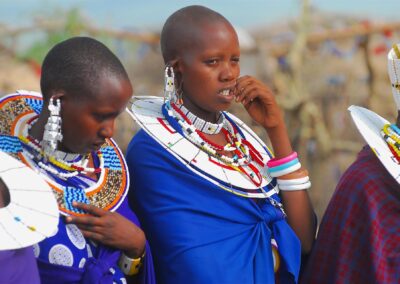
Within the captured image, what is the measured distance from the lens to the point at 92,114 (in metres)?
2.67

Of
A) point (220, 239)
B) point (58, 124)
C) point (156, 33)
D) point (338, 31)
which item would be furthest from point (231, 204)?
point (338, 31)

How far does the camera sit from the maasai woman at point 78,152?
2.65 metres

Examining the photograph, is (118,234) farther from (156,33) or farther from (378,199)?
(156,33)

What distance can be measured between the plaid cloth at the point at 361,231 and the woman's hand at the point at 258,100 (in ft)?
1.37

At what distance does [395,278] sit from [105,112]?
1437mm

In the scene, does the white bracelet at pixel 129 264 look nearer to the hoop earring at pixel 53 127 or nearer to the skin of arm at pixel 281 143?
the hoop earring at pixel 53 127

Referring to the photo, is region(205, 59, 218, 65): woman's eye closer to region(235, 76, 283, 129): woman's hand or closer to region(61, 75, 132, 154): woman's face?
region(235, 76, 283, 129): woman's hand

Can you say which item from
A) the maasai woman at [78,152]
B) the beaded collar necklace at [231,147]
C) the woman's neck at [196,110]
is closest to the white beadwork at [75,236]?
the maasai woman at [78,152]

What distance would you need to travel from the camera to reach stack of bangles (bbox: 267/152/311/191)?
130 inches

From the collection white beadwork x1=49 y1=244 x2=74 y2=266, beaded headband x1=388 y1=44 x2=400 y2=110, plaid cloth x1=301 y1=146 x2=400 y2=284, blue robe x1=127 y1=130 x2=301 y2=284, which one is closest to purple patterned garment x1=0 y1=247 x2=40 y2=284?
white beadwork x1=49 y1=244 x2=74 y2=266

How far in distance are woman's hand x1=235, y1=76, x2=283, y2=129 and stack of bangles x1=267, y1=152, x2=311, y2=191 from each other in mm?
174

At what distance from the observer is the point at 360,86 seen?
29.6 ft

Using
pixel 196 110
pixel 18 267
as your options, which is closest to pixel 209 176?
pixel 196 110

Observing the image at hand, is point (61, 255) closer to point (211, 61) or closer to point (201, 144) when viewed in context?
point (201, 144)
